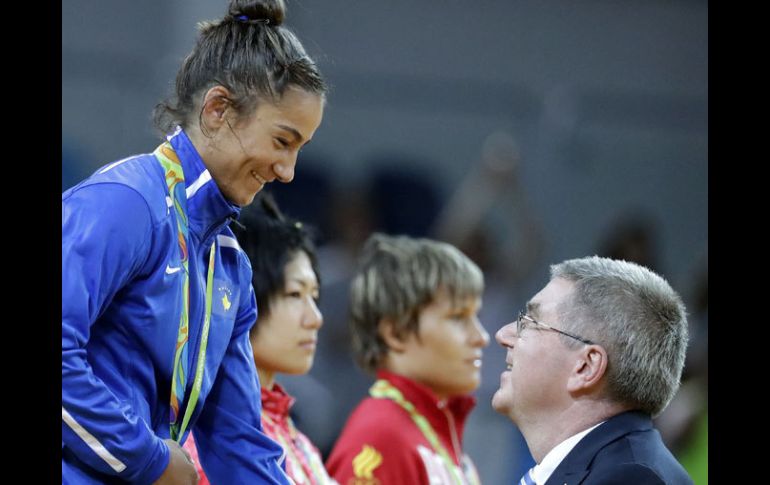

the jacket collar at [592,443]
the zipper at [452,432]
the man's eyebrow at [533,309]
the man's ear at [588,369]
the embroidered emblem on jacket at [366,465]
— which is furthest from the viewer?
the zipper at [452,432]

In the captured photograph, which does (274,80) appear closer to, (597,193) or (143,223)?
(143,223)

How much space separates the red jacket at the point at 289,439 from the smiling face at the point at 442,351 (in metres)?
0.68

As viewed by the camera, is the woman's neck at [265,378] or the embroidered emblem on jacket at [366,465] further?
the embroidered emblem on jacket at [366,465]

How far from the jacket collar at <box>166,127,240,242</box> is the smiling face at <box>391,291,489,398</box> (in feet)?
6.47

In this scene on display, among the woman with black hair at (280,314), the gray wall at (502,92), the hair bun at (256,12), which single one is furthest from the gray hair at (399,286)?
the gray wall at (502,92)

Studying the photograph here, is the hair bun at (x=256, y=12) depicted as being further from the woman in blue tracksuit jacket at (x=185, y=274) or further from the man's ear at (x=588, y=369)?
the man's ear at (x=588, y=369)

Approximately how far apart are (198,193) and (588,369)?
1.04 m

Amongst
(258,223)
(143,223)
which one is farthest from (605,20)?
(143,223)

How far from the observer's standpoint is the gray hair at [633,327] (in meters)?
2.91

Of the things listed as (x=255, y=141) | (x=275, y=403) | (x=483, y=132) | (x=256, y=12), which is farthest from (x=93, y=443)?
(x=483, y=132)

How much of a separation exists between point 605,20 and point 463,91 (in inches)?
49.9

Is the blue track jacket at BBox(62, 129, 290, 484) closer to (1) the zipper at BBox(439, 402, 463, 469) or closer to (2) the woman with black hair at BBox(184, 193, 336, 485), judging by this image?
(2) the woman with black hair at BBox(184, 193, 336, 485)

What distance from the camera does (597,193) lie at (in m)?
8.06

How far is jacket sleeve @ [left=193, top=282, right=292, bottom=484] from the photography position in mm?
2875
